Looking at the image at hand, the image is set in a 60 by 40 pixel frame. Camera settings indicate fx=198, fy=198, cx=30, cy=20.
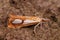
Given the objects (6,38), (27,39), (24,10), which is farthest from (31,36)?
(24,10)

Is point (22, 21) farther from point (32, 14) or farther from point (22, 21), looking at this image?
point (32, 14)

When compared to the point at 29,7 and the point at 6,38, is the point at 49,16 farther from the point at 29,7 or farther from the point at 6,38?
the point at 6,38

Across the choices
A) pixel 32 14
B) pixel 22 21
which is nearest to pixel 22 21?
pixel 22 21

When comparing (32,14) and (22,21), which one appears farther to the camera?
(32,14)
